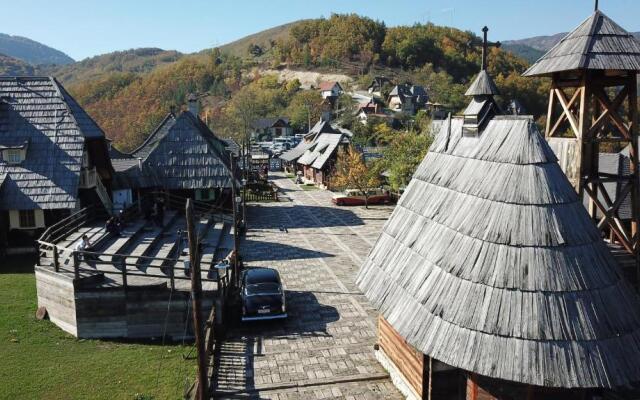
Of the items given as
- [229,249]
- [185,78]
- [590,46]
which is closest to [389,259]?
[590,46]

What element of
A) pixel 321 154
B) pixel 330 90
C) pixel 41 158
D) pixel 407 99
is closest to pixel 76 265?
pixel 41 158

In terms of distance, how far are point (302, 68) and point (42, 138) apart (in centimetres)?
14321

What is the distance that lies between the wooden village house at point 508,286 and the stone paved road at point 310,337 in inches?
88.0

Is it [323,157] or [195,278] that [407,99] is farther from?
[195,278]

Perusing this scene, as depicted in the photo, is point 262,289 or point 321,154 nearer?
point 262,289

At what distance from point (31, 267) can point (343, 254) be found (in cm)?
1507

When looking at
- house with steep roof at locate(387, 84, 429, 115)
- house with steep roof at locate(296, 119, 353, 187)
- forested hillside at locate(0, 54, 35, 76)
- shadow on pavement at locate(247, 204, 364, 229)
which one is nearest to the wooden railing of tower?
shadow on pavement at locate(247, 204, 364, 229)

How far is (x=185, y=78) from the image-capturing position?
512ft

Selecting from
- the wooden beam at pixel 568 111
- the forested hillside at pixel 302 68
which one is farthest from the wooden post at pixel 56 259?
the forested hillside at pixel 302 68

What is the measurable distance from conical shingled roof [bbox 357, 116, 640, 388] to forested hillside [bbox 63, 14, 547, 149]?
8282 cm

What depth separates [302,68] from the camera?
161875mm

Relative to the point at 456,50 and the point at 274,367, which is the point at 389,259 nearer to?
the point at 274,367

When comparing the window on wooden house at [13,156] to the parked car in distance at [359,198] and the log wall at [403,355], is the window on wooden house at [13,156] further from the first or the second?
the parked car in distance at [359,198]

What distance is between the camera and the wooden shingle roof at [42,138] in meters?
23.4
